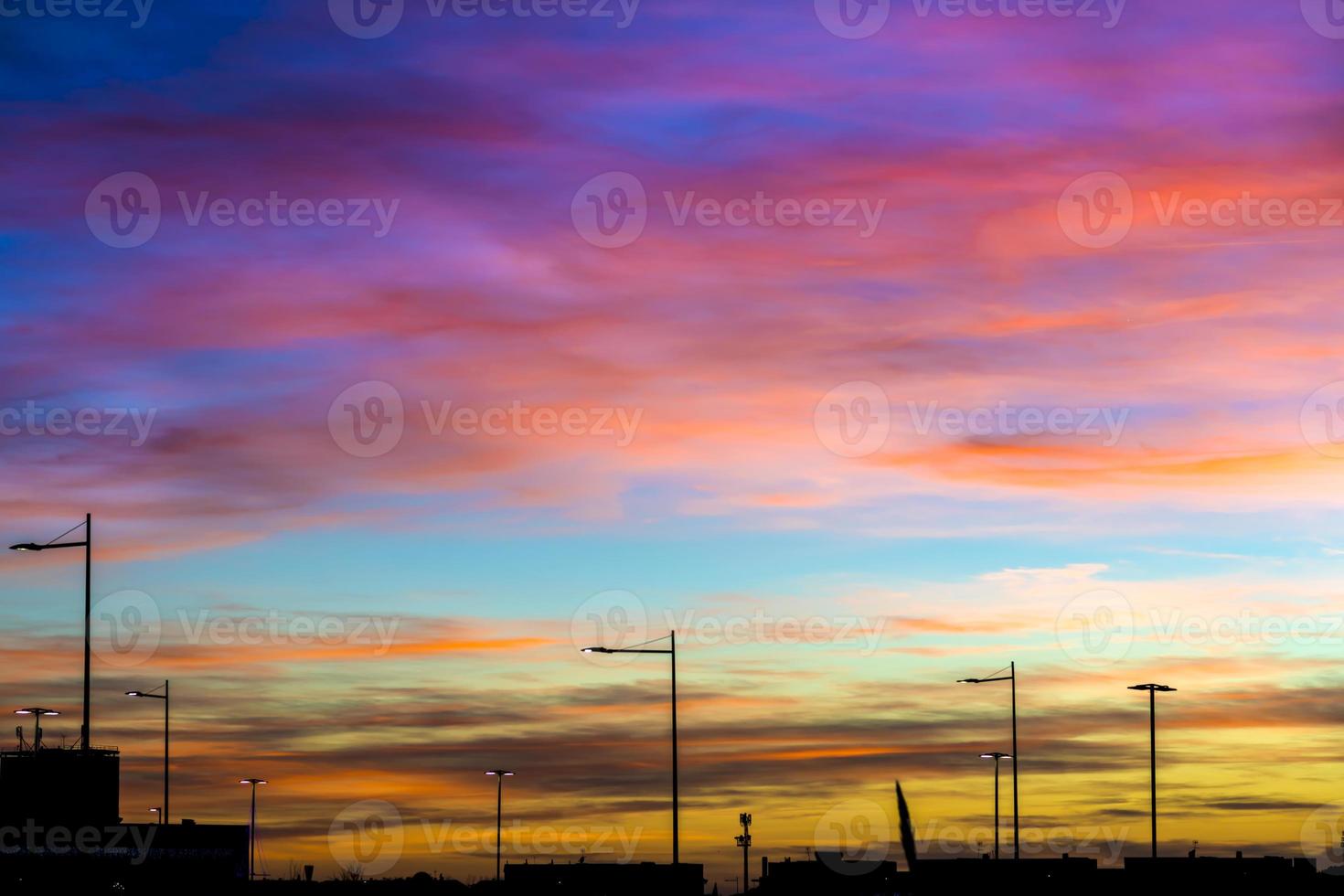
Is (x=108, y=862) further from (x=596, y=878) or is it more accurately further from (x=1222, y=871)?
(x=1222, y=871)

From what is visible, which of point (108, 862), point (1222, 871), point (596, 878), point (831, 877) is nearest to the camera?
point (108, 862)

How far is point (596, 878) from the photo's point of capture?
5723 inches

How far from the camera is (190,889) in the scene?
94.9m

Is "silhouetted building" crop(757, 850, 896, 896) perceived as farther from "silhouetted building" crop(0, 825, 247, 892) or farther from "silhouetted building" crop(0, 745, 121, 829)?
"silhouetted building" crop(0, 745, 121, 829)

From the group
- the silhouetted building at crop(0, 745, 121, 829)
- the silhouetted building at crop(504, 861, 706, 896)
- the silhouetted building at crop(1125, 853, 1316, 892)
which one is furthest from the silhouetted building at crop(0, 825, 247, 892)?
the silhouetted building at crop(1125, 853, 1316, 892)

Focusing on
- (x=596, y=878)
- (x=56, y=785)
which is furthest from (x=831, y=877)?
(x=56, y=785)

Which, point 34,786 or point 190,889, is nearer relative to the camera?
point 190,889

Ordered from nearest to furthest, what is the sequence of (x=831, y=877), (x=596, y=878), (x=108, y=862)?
(x=108, y=862) < (x=831, y=877) < (x=596, y=878)

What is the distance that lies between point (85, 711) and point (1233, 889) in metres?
84.6

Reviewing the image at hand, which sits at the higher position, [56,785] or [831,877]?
[56,785]

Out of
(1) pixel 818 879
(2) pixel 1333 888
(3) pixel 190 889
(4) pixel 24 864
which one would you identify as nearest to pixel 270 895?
(3) pixel 190 889

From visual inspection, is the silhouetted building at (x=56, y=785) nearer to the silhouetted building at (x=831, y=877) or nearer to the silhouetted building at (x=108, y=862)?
the silhouetted building at (x=108, y=862)

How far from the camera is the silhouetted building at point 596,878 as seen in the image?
136m

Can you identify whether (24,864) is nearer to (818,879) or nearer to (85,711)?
(85,711)
